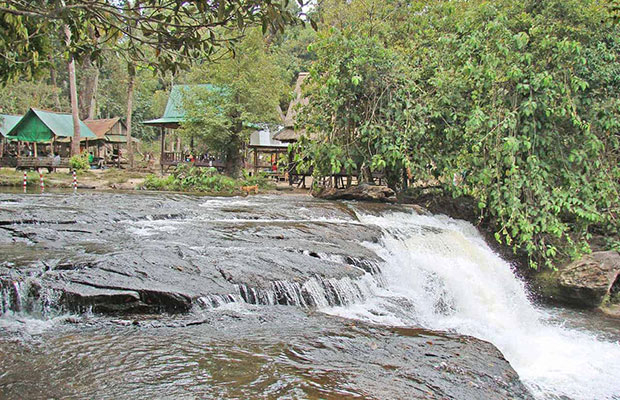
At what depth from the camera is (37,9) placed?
450 centimetres

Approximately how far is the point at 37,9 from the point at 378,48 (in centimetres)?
918

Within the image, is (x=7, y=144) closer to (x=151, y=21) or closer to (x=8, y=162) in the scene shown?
(x=8, y=162)

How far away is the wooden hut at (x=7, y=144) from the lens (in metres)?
29.5

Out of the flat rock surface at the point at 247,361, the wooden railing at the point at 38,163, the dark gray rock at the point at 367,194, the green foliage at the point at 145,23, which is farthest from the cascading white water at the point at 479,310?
the wooden railing at the point at 38,163

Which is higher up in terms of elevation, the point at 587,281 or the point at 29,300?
the point at 29,300

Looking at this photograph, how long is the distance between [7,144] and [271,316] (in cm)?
3661

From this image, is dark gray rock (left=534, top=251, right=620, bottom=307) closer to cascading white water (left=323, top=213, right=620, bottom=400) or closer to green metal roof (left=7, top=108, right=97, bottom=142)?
cascading white water (left=323, top=213, right=620, bottom=400)

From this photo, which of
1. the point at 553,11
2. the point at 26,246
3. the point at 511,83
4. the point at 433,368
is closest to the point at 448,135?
the point at 511,83

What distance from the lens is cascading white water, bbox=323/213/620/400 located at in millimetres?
5645

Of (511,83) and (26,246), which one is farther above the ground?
(511,83)

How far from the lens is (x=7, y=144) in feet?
115

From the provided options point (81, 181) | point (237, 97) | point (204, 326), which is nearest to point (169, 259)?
point (204, 326)

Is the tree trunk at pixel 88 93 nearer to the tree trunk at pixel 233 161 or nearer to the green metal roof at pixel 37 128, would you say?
the green metal roof at pixel 37 128

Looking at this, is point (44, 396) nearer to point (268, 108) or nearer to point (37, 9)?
point (37, 9)
